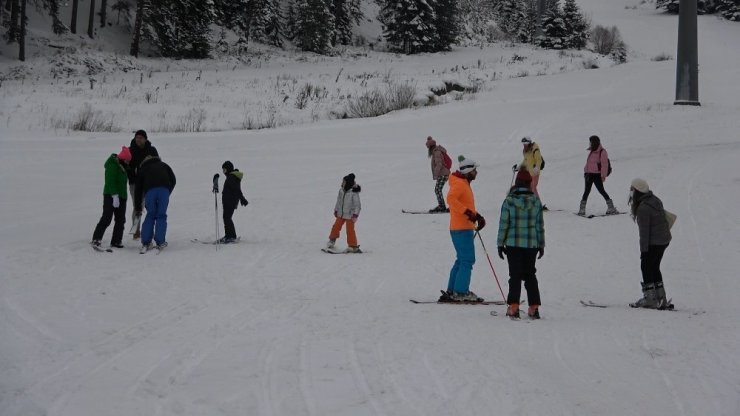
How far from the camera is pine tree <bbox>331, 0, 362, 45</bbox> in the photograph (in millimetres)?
53000

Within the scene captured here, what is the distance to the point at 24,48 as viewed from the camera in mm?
36500

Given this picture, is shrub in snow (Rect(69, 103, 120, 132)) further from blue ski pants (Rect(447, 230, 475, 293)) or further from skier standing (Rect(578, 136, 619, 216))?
blue ski pants (Rect(447, 230, 475, 293))

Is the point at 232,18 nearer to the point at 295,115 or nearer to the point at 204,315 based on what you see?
the point at 295,115

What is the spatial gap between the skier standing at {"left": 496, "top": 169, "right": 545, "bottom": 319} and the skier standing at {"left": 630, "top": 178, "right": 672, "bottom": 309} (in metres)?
1.69

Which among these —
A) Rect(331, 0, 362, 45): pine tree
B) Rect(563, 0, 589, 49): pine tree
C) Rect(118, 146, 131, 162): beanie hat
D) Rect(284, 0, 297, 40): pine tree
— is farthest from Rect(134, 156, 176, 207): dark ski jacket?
Rect(563, 0, 589, 49): pine tree

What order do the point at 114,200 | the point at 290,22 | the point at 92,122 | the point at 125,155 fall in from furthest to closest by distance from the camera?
the point at 290,22, the point at 92,122, the point at 125,155, the point at 114,200

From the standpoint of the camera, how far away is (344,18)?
5412cm

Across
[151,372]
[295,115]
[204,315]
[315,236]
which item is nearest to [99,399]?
[151,372]

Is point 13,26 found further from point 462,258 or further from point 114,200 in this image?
point 462,258

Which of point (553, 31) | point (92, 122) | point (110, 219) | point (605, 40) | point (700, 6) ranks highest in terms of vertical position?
point (700, 6)

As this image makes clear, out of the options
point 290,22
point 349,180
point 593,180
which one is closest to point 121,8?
point 290,22

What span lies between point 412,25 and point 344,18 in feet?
22.9

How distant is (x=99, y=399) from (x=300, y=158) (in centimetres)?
1521

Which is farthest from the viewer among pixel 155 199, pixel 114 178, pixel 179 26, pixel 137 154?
pixel 179 26
